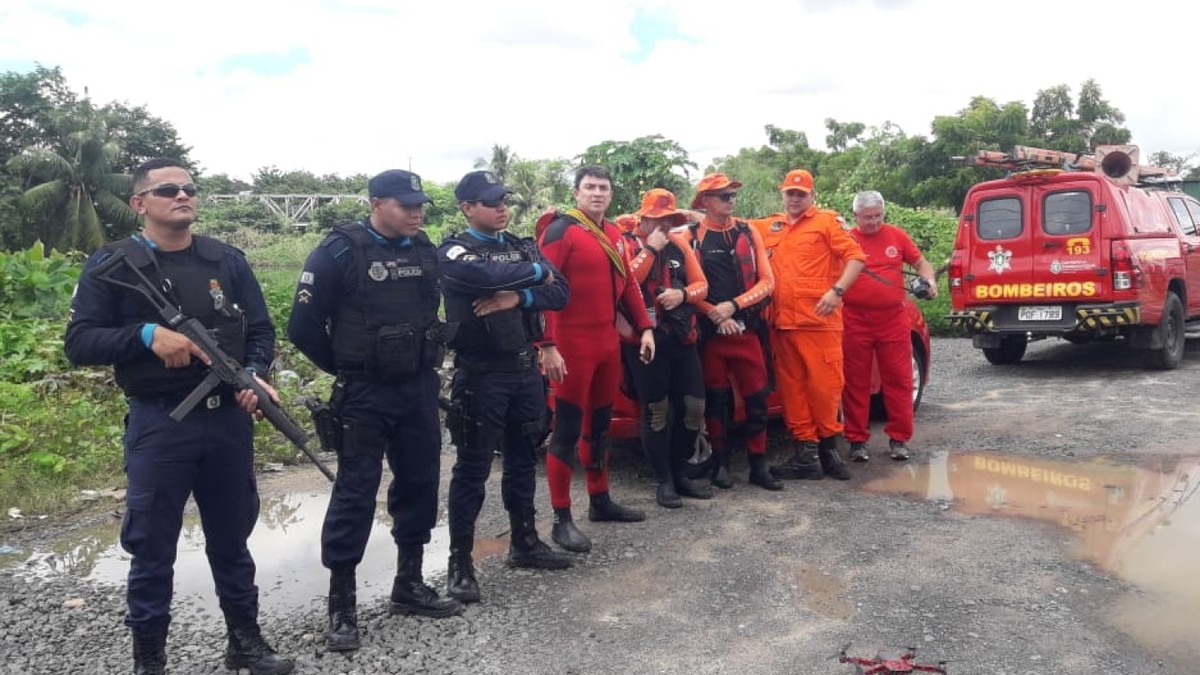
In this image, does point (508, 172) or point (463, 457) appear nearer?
point (463, 457)

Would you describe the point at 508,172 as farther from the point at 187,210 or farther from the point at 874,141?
the point at 187,210

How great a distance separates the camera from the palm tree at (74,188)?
1282 inches

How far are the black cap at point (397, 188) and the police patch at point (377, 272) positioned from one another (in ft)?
0.87

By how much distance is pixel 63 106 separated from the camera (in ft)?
125

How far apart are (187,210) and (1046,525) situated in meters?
4.27

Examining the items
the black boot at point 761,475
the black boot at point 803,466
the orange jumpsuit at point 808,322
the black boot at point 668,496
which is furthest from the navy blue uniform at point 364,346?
the black boot at point 803,466

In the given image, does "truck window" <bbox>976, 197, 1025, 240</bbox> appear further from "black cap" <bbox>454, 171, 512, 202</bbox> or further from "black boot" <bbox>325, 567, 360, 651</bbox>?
"black boot" <bbox>325, 567, 360, 651</bbox>

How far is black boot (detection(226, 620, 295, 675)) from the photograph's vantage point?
342 cm

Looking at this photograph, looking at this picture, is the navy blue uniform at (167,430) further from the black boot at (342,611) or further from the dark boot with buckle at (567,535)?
the dark boot with buckle at (567,535)

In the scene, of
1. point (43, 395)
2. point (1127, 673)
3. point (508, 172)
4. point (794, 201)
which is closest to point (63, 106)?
point (508, 172)

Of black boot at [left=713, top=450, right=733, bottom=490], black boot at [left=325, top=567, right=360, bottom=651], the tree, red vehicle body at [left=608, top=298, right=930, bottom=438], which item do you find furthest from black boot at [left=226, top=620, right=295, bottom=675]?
the tree

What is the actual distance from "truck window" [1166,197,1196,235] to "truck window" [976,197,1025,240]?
2.48 meters

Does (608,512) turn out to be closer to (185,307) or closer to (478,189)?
(478,189)

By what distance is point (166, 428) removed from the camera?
10.5 ft
